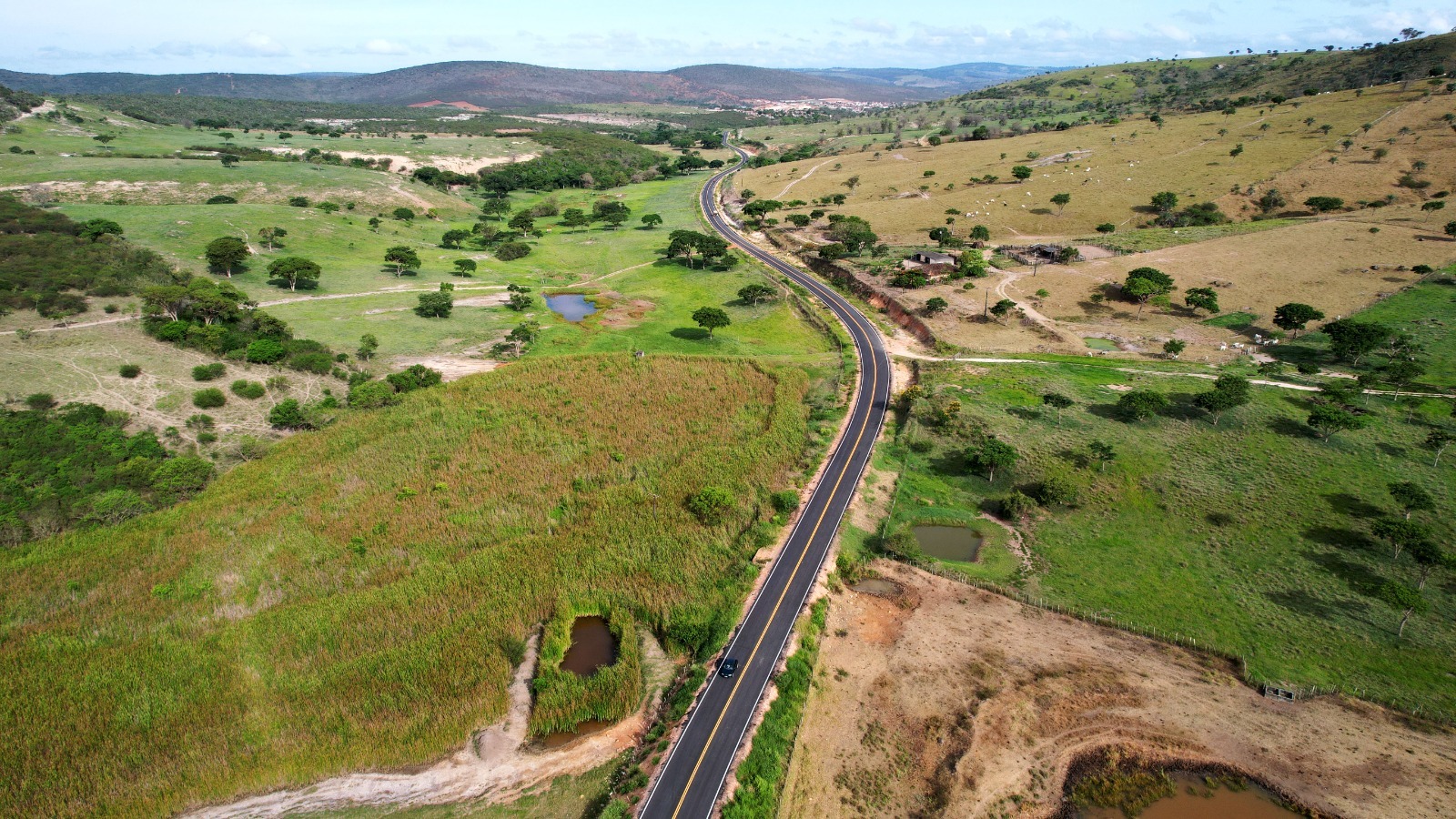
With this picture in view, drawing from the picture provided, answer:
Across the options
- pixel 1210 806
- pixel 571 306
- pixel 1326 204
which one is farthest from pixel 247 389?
pixel 1326 204

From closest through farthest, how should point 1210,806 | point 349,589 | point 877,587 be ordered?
point 1210,806 < point 349,589 < point 877,587

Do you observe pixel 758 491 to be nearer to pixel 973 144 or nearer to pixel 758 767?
pixel 758 767

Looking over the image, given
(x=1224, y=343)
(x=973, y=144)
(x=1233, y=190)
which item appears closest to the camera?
(x=1224, y=343)

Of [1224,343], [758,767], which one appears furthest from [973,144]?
[758,767]

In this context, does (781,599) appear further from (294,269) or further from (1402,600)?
(294,269)

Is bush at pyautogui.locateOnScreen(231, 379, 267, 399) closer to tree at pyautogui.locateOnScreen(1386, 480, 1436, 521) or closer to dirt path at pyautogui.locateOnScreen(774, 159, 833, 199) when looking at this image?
tree at pyautogui.locateOnScreen(1386, 480, 1436, 521)
